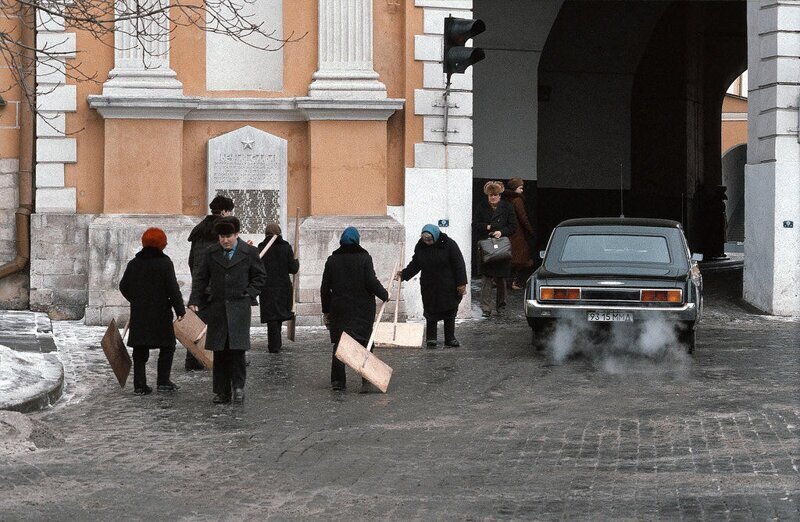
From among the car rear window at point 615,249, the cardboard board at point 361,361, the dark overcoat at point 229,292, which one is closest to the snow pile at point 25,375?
the dark overcoat at point 229,292

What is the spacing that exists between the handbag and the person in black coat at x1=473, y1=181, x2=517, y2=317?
6cm

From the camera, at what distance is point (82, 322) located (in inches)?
777

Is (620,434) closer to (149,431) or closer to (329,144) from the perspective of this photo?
(149,431)

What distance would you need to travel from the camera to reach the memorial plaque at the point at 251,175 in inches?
797

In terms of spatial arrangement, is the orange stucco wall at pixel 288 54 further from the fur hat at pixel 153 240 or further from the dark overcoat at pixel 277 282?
the fur hat at pixel 153 240

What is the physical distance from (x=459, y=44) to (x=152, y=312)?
7.19 m

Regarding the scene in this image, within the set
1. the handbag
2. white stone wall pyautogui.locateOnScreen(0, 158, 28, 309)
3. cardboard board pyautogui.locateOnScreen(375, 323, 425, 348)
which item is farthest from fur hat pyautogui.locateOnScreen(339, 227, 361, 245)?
white stone wall pyautogui.locateOnScreen(0, 158, 28, 309)

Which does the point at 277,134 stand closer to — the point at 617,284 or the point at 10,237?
the point at 10,237

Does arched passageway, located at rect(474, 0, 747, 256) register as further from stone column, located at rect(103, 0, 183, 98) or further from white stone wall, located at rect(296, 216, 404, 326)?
stone column, located at rect(103, 0, 183, 98)

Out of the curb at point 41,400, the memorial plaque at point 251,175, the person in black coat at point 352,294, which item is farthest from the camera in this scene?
the memorial plaque at point 251,175

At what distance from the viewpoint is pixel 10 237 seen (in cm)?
2002

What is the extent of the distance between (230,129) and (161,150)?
0.99 metres

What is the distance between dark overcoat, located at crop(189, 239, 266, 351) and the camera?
13102 mm

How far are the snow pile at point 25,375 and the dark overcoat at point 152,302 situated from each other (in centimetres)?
84
